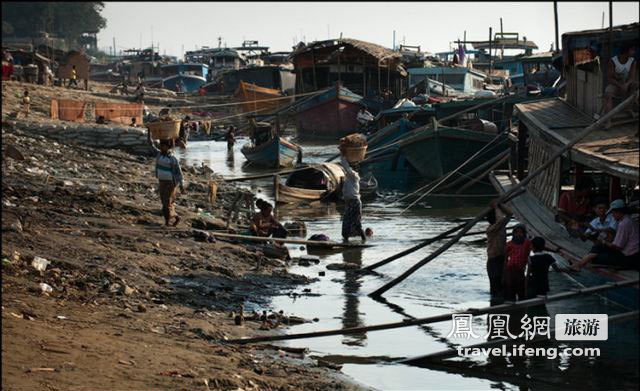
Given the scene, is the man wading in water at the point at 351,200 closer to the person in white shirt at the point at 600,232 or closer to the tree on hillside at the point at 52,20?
the person in white shirt at the point at 600,232

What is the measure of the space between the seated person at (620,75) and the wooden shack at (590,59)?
0.31ft

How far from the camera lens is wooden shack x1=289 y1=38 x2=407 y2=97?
39.9 m

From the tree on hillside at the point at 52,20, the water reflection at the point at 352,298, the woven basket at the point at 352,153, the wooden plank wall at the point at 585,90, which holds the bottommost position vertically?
the water reflection at the point at 352,298

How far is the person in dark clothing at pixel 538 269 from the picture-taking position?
10266 mm

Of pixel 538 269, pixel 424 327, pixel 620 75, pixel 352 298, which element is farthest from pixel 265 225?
pixel 620 75

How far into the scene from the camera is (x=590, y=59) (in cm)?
1394

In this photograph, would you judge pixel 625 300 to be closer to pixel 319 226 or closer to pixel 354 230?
pixel 354 230

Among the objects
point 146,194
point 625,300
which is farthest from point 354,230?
point 625,300

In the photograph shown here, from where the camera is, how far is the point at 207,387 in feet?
22.8

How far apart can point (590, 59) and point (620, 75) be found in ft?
6.79

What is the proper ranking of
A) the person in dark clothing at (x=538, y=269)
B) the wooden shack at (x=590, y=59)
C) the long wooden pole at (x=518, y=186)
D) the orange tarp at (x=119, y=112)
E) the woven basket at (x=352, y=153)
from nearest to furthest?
the long wooden pole at (x=518, y=186) → the person in dark clothing at (x=538, y=269) → the wooden shack at (x=590, y=59) → the woven basket at (x=352, y=153) → the orange tarp at (x=119, y=112)

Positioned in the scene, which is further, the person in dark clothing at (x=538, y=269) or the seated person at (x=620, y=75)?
the seated person at (x=620, y=75)

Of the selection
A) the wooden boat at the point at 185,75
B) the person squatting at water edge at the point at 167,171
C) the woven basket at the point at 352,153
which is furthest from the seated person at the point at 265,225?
the wooden boat at the point at 185,75

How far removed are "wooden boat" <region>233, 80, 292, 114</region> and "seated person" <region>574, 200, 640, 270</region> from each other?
35.9m
